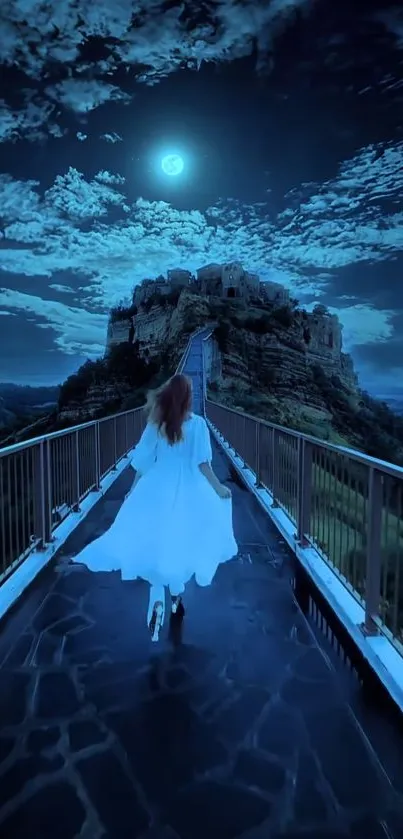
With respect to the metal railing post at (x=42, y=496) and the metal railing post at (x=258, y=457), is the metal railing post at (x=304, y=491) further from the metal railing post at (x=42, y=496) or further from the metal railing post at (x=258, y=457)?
the metal railing post at (x=258, y=457)

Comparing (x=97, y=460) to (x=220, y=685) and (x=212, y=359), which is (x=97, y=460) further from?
(x=212, y=359)

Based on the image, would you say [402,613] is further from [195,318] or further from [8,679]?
[195,318]

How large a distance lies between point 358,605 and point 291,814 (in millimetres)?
1579

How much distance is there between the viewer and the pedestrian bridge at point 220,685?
5.65 ft

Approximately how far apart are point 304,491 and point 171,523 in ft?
6.16

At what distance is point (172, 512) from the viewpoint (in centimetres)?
275

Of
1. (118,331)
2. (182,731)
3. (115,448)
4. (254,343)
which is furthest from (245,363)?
(182,731)

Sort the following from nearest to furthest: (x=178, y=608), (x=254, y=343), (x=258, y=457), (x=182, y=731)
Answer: (x=182, y=731) < (x=178, y=608) < (x=258, y=457) < (x=254, y=343)

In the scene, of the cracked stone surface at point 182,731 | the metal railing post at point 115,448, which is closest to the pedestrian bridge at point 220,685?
the cracked stone surface at point 182,731

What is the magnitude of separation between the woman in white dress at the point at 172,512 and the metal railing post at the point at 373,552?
29.0 inches

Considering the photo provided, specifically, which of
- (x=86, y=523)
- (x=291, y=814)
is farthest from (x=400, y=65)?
(x=291, y=814)

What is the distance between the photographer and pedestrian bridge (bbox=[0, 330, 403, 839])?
1722 mm

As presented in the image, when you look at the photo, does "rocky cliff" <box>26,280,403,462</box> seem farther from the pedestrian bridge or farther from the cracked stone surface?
the cracked stone surface

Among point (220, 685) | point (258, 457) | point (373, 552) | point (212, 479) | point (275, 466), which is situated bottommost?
point (220, 685)
